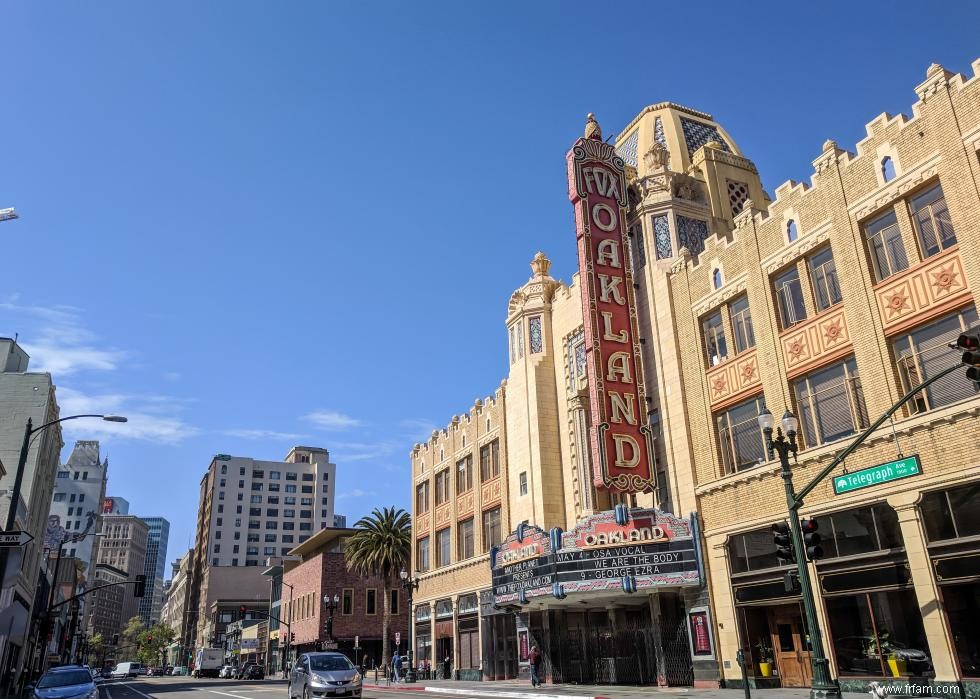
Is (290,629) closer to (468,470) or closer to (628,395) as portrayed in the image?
(468,470)

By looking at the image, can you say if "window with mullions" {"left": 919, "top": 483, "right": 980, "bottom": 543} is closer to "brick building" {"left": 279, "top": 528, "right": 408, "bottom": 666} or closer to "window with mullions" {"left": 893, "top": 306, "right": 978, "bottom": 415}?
"window with mullions" {"left": 893, "top": 306, "right": 978, "bottom": 415}

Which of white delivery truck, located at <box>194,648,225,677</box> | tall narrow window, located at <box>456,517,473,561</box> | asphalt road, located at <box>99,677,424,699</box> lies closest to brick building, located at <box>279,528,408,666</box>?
white delivery truck, located at <box>194,648,225,677</box>

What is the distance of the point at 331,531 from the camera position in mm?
77188

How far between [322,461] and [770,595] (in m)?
172

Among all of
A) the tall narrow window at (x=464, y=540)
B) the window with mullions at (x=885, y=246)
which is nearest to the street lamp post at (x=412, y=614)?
the tall narrow window at (x=464, y=540)

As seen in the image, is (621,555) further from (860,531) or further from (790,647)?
(860,531)

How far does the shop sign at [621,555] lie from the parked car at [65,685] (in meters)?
16.8

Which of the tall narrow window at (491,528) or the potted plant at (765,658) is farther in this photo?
the tall narrow window at (491,528)

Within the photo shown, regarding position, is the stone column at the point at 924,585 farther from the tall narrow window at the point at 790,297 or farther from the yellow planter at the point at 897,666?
the tall narrow window at the point at 790,297

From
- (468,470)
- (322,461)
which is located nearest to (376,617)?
(468,470)

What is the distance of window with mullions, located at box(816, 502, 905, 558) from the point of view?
844 inches

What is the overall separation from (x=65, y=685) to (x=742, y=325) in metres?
25.1

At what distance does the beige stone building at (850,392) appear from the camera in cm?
2008

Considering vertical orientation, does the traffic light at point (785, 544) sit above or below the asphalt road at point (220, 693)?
above
